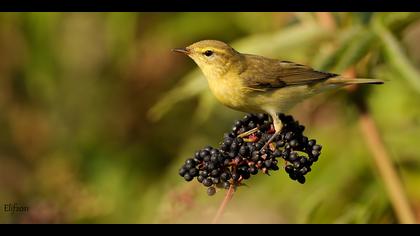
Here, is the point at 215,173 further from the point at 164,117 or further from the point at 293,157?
the point at 164,117

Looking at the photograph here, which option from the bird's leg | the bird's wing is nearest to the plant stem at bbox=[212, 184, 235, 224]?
the bird's leg

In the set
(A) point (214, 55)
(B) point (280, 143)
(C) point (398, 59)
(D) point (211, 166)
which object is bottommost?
(D) point (211, 166)

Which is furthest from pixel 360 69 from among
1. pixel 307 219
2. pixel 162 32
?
pixel 162 32

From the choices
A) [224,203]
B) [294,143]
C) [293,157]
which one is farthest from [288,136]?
[224,203]

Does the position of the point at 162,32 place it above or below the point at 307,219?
above

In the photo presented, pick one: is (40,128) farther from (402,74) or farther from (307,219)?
(402,74)

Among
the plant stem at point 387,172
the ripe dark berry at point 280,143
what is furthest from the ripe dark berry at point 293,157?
the plant stem at point 387,172
